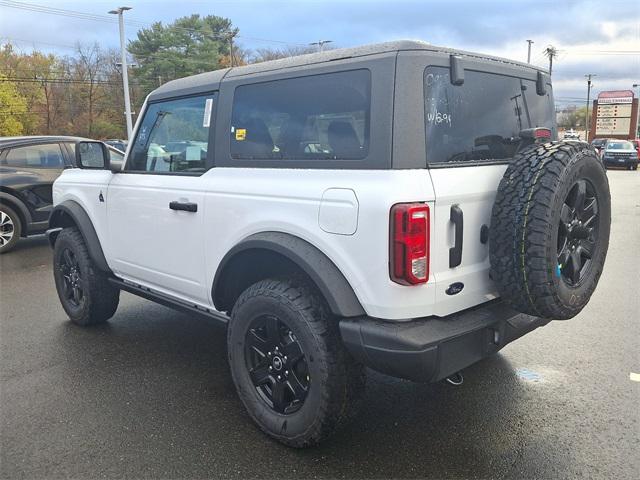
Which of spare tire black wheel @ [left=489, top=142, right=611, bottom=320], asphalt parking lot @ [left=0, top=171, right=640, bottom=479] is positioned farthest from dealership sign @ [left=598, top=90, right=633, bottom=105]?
spare tire black wheel @ [left=489, top=142, right=611, bottom=320]

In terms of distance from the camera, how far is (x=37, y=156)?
834cm

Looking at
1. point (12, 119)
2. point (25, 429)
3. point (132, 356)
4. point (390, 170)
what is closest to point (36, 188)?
point (132, 356)

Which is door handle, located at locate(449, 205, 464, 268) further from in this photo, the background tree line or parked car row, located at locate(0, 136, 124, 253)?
the background tree line

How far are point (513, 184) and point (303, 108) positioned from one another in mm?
1133

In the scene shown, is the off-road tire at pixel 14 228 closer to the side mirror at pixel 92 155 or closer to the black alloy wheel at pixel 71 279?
the black alloy wheel at pixel 71 279

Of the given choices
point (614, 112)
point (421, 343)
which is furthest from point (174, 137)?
point (614, 112)

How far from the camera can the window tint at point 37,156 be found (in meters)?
8.16

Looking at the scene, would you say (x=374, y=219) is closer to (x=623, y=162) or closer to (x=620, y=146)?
(x=623, y=162)

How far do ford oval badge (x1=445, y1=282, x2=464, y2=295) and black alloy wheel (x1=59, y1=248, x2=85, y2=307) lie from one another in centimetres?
333

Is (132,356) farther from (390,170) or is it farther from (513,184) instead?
(513,184)

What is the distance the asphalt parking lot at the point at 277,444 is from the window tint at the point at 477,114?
1521 mm

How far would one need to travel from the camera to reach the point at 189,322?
4828 millimetres

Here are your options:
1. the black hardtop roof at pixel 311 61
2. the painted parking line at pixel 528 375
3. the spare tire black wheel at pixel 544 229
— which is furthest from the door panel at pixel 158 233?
the painted parking line at pixel 528 375

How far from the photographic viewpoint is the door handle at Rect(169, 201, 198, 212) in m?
3.22
